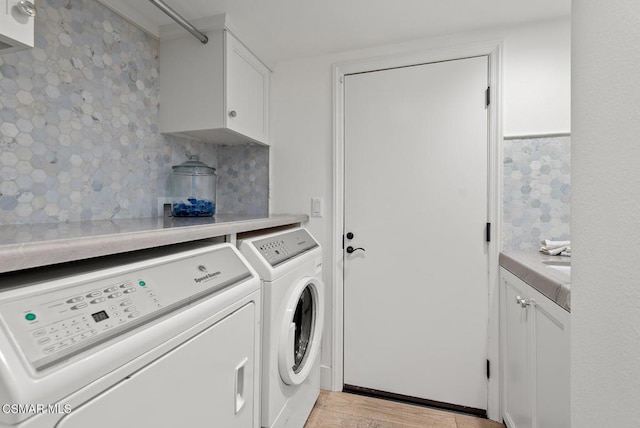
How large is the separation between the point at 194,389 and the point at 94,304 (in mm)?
346

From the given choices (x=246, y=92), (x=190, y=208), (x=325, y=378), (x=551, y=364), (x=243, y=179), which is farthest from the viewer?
(x=243, y=179)

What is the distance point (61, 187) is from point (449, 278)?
202cm

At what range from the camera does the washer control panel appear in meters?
1.30

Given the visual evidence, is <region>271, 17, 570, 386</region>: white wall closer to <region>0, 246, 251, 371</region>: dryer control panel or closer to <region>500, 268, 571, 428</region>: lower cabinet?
<region>500, 268, 571, 428</region>: lower cabinet

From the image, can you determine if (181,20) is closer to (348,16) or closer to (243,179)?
(348,16)

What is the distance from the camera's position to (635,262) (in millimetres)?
448

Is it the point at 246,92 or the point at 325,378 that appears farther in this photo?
the point at 325,378

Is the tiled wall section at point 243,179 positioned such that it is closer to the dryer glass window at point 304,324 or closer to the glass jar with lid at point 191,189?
the glass jar with lid at point 191,189

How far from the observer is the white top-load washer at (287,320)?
1191mm

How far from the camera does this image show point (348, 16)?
166 centimetres

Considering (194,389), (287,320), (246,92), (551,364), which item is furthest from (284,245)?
(551,364)

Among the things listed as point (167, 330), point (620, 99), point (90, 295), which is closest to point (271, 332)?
point (167, 330)

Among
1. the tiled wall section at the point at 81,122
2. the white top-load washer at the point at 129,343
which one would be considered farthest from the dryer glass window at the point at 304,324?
the tiled wall section at the point at 81,122

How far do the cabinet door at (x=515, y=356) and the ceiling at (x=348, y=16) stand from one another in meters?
1.40
